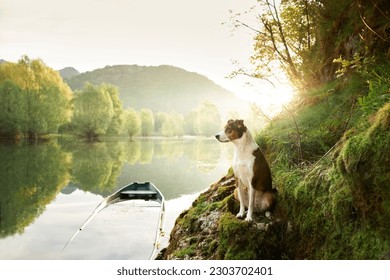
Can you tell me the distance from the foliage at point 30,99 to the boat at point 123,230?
61.3ft

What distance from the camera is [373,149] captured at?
11.3ft

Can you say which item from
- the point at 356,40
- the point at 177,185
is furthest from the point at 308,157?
the point at 177,185

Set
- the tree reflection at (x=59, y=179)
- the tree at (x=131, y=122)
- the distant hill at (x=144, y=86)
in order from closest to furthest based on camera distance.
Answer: the tree reflection at (x=59, y=179), the tree at (x=131, y=122), the distant hill at (x=144, y=86)

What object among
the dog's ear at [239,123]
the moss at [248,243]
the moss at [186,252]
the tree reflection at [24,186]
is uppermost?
the dog's ear at [239,123]

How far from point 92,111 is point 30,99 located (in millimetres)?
13121

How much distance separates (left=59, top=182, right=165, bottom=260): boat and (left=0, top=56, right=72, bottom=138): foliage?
18.7 m

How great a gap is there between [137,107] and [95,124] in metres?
37.2

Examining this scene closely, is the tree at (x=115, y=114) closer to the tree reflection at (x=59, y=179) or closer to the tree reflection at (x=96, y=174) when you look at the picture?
the tree reflection at (x=59, y=179)

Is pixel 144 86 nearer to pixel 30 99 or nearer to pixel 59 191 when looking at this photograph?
pixel 30 99

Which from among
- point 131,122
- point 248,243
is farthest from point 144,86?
point 248,243

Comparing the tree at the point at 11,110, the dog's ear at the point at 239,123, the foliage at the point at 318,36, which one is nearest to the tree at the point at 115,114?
the tree at the point at 11,110

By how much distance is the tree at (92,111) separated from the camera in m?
45.0

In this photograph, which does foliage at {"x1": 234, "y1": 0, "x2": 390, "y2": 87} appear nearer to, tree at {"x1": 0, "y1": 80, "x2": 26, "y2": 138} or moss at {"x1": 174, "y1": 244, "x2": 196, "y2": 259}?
moss at {"x1": 174, "y1": 244, "x2": 196, "y2": 259}

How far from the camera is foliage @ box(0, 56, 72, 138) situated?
29375mm
